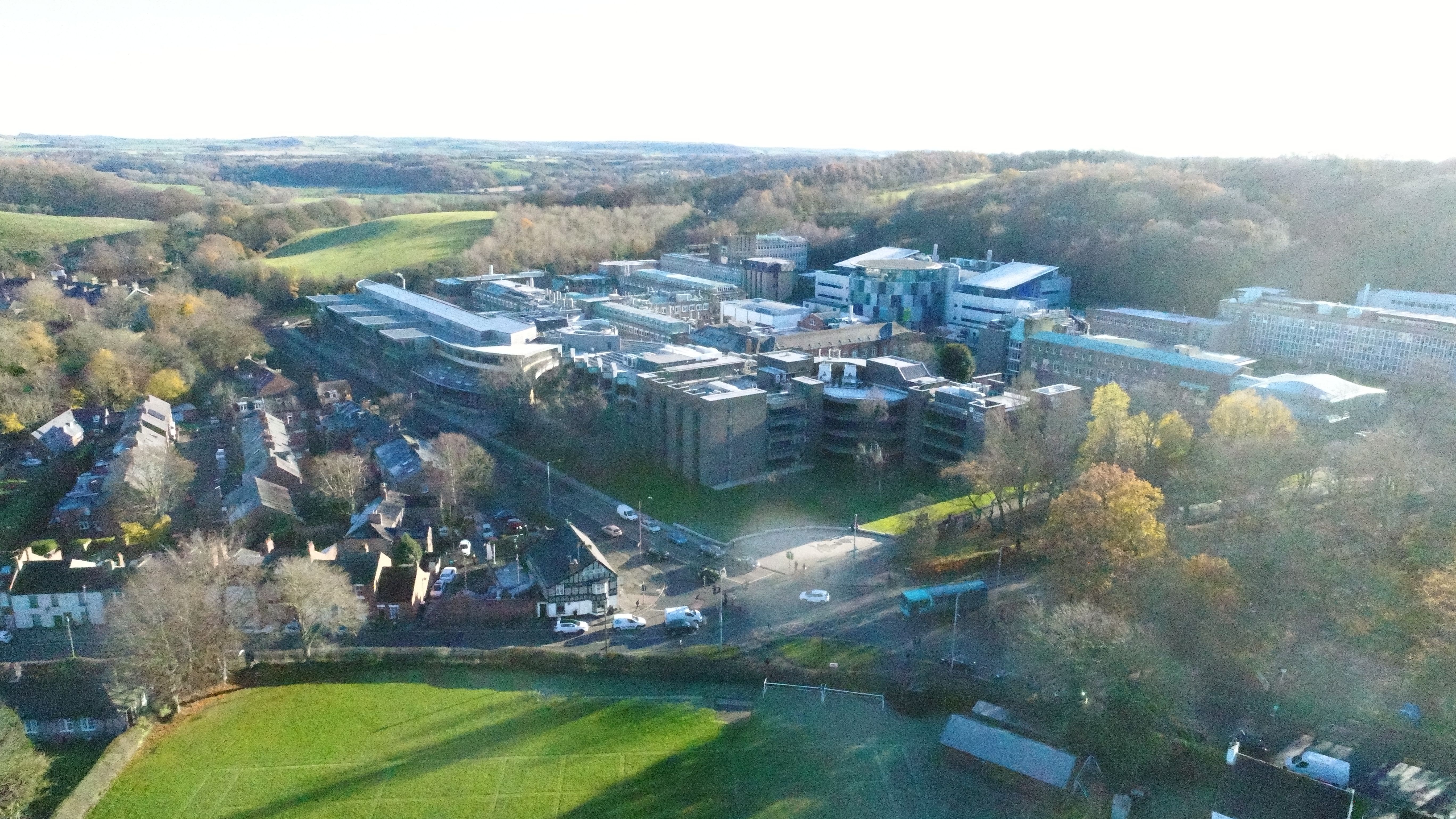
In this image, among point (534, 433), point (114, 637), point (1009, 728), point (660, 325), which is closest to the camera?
point (1009, 728)

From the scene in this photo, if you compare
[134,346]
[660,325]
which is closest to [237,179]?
[134,346]

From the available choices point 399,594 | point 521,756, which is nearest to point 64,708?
point 399,594

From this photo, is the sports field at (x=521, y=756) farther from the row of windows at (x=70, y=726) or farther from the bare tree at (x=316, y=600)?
the bare tree at (x=316, y=600)

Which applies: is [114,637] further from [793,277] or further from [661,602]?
[793,277]

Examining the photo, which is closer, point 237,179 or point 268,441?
point 268,441

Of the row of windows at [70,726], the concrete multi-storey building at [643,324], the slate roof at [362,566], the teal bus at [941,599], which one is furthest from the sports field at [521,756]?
the concrete multi-storey building at [643,324]

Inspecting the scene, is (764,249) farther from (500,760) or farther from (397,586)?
(500,760)

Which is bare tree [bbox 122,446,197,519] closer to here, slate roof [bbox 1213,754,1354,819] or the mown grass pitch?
the mown grass pitch
